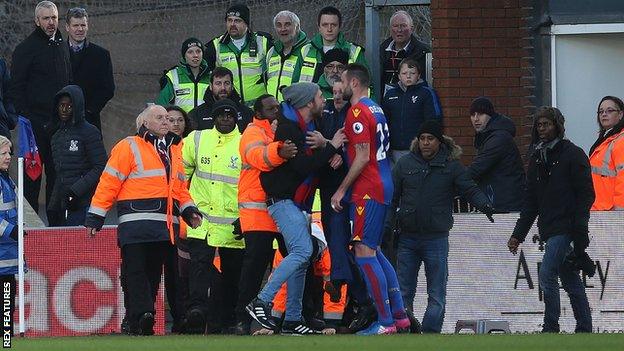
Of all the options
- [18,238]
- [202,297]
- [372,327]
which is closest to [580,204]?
[372,327]

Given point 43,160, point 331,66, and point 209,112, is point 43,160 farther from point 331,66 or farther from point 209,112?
point 331,66

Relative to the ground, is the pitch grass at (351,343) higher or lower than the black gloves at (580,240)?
lower

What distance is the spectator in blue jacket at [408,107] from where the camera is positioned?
18.0 metres

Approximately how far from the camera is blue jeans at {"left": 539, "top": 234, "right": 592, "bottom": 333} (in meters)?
15.9

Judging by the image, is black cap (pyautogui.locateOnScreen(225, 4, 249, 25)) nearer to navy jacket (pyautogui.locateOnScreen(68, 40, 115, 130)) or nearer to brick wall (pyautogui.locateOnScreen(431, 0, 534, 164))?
navy jacket (pyautogui.locateOnScreen(68, 40, 115, 130))

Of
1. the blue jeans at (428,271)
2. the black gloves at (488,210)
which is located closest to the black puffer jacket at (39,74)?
the blue jeans at (428,271)

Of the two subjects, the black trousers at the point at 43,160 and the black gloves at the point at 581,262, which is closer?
the black gloves at the point at 581,262

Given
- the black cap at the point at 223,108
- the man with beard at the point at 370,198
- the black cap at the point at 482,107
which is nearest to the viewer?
the man with beard at the point at 370,198

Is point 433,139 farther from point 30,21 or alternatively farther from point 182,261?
point 30,21

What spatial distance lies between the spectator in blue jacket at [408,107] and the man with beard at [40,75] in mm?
3618

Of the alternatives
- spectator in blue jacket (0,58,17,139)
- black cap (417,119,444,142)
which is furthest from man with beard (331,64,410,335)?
spectator in blue jacket (0,58,17,139)

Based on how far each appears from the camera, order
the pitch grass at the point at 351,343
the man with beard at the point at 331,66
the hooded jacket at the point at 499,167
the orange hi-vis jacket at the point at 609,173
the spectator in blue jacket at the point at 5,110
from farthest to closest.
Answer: the spectator in blue jacket at the point at 5,110 < the man with beard at the point at 331,66 < the hooded jacket at the point at 499,167 < the orange hi-vis jacket at the point at 609,173 < the pitch grass at the point at 351,343

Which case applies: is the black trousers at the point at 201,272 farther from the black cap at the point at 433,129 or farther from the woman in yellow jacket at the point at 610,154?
the woman in yellow jacket at the point at 610,154

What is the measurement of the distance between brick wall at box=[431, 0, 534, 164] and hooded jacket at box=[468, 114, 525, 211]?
6.79ft
